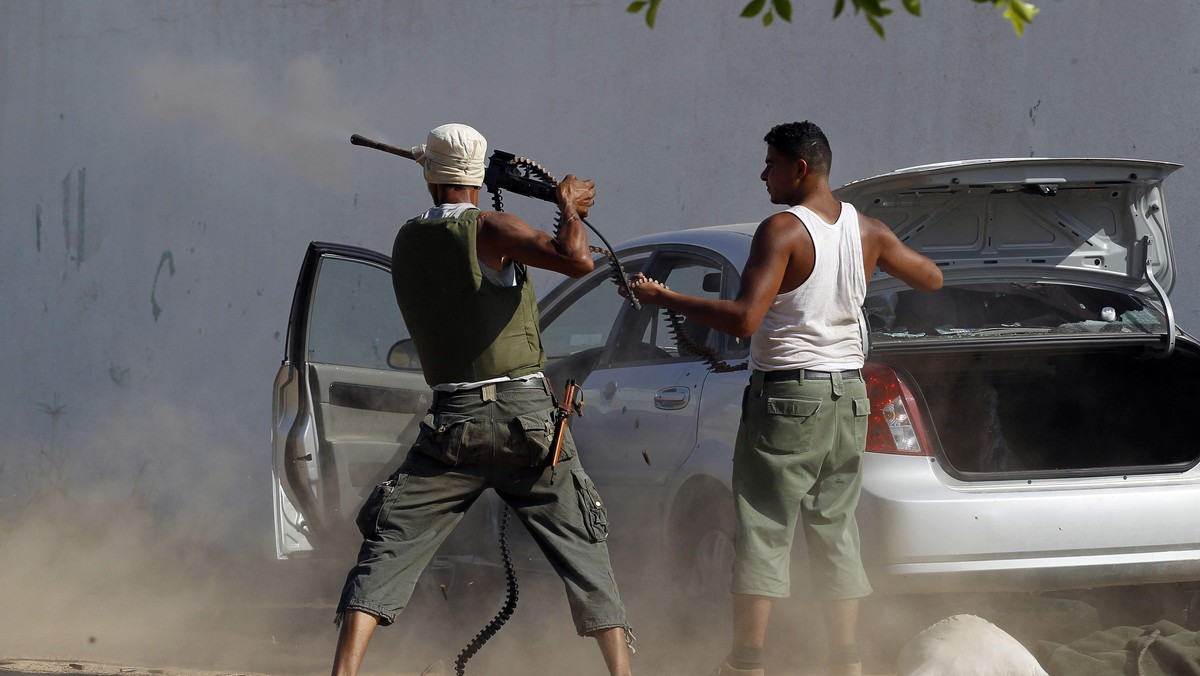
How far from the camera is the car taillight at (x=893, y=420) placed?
3.93 m

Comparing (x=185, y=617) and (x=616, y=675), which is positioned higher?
(x=616, y=675)

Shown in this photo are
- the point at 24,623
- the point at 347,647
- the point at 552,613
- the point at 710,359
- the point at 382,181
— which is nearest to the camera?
the point at 347,647

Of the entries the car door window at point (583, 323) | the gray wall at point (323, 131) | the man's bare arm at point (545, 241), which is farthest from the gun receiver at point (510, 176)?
the gray wall at point (323, 131)

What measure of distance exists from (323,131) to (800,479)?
5.58 metres

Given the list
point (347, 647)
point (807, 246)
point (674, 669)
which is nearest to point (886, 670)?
point (674, 669)

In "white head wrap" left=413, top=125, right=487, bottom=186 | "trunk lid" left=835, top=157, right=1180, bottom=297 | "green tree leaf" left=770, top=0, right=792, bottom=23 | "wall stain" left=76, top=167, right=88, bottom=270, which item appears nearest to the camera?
"green tree leaf" left=770, top=0, right=792, bottom=23

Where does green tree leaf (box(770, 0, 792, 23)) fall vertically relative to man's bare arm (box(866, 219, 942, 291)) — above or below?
above

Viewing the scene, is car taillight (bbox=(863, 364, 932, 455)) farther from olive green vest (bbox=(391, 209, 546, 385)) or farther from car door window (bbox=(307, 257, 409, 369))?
car door window (bbox=(307, 257, 409, 369))

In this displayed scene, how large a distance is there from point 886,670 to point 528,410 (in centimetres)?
170

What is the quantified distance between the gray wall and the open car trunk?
7.59ft

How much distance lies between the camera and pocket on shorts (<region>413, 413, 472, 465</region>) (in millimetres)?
3604

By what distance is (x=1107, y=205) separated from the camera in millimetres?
4434

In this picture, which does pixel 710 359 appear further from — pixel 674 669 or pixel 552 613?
pixel 552 613

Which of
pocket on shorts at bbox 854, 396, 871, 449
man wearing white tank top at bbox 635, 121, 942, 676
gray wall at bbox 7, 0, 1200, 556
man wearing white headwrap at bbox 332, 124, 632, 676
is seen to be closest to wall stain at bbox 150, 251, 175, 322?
gray wall at bbox 7, 0, 1200, 556
